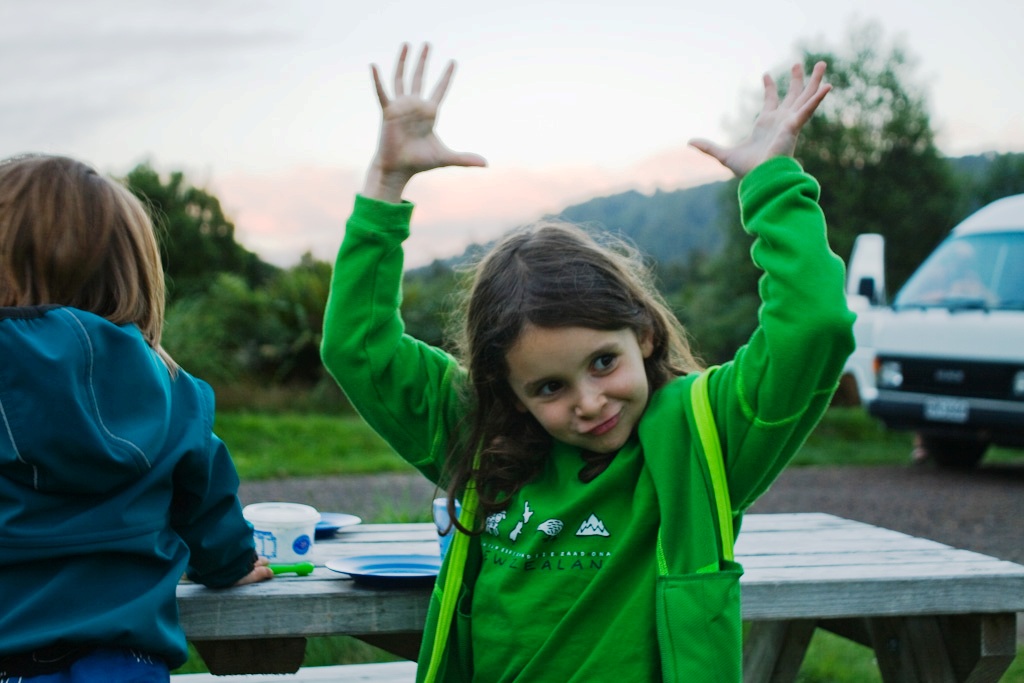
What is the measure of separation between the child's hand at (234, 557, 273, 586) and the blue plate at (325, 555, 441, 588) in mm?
132

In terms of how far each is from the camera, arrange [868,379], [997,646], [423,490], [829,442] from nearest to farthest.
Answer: [997,646], [423,490], [868,379], [829,442]

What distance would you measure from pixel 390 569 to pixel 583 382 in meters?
0.73

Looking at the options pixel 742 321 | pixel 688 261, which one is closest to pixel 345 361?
pixel 742 321

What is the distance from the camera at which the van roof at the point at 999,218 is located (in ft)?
30.1

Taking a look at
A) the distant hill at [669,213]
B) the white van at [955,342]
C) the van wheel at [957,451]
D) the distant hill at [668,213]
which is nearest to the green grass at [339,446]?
the van wheel at [957,451]

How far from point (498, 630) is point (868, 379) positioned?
26.9 feet

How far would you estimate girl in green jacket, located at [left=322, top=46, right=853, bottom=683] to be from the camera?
184 centimetres

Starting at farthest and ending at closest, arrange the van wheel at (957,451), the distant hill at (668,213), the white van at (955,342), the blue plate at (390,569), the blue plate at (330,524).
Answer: the distant hill at (668,213) < the van wheel at (957,451) < the white van at (955,342) < the blue plate at (330,524) < the blue plate at (390,569)

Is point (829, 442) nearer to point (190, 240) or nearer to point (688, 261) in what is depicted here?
point (190, 240)

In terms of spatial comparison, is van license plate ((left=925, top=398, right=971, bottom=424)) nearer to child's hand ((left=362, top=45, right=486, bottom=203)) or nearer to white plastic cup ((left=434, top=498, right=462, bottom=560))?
white plastic cup ((left=434, top=498, right=462, bottom=560))

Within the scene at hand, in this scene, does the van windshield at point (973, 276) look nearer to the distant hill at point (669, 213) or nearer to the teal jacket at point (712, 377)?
the teal jacket at point (712, 377)

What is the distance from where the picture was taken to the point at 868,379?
31.4 feet

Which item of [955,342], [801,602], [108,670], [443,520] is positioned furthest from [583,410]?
[955,342]

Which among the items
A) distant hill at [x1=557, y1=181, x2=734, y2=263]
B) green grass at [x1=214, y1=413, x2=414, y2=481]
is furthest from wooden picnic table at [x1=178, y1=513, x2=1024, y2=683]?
distant hill at [x1=557, y1=181, x2=734, y2=263]
